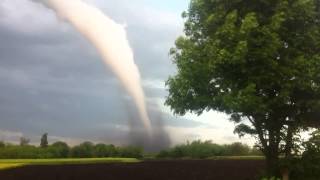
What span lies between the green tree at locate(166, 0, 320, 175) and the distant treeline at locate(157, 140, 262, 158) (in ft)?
197

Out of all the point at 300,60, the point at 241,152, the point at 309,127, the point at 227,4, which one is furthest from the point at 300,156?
the point at 241,152

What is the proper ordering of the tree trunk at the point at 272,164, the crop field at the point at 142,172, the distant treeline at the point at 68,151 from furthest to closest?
the distant treeline at the point at 68,151
the crop field at the point at 142,172
the tree trunk at the point at 272,164

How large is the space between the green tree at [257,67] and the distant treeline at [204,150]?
2366 inches

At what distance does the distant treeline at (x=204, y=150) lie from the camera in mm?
93325

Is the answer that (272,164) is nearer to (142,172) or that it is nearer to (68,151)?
(142,172)

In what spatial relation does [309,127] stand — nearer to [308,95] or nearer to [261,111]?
[308,95]

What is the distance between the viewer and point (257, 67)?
30453 mm

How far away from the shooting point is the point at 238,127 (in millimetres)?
33562

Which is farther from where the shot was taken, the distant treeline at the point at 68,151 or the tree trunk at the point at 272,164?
the distant treeline at the point at 68,151

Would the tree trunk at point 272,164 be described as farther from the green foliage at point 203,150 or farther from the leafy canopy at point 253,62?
the green foliage at point 203,150

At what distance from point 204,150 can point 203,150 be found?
0.63ft

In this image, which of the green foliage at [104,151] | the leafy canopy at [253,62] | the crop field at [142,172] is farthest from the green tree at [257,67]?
the green foliage at [104,151]

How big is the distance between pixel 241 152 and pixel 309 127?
232 feet

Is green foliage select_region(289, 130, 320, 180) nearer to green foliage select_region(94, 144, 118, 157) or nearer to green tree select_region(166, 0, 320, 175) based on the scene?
green tree select_region(166, 0, 320, 175)
